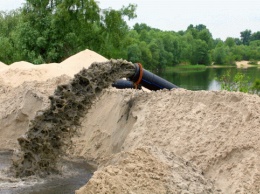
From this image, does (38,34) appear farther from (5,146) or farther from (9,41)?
(5,146)

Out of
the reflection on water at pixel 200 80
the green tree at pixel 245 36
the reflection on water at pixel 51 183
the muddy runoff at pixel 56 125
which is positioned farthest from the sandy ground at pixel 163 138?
the green tree at pixel 245 36

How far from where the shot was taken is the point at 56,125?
1145 centimetres

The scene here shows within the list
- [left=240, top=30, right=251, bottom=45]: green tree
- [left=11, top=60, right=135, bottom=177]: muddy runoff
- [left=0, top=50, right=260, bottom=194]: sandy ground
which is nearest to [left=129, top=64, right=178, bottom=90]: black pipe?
[left=0, top=50, right=260, bottom=194]: sandy ground

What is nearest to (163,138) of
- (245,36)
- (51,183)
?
(51,183)

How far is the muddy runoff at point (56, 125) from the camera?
11234 millimetres

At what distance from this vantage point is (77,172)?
1171cm

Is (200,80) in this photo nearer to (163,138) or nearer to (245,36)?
(163,138)

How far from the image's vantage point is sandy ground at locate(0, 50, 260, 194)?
7.91 metres

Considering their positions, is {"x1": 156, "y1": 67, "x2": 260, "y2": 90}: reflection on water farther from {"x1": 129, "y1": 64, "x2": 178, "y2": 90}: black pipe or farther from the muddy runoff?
the muddy runoff

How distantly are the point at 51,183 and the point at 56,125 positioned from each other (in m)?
1.44

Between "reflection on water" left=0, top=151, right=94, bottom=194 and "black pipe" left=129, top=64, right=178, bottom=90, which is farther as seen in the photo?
"black pipe" left=129, top=64, right=178, bottom=90

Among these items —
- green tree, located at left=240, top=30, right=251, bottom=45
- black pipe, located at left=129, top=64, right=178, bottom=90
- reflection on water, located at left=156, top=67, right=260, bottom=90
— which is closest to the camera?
black pipe, located at left=129, top=64, right=178, bottom=90

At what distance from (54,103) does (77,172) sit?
1.67 metres

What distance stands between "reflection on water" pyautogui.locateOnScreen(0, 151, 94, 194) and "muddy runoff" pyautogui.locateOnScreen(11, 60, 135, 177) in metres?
0.28
